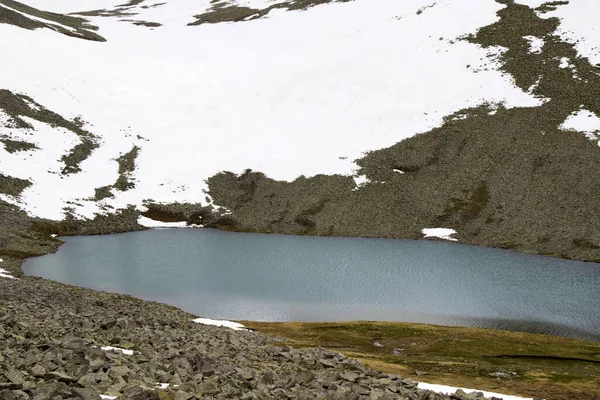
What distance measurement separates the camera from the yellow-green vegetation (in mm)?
35281

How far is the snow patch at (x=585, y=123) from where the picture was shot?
343 feet

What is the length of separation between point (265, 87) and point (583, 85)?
7255 centimetres

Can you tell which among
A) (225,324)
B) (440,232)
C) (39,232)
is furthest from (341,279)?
(39,232)

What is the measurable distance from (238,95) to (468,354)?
10784 cm

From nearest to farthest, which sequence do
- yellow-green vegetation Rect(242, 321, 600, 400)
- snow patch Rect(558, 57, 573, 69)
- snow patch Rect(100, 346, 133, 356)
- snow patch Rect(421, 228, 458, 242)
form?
1. snow patch Rect(100, 346, 133, 356)
2. yellow-green vegetation Rect(242, 321, 600, 400)
3. snow patch Rect(421, 228, 458, 242)
4. snow patch Rect(558, 57, 573, 69)

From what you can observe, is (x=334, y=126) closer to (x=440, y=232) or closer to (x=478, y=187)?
(x=478, y=187)

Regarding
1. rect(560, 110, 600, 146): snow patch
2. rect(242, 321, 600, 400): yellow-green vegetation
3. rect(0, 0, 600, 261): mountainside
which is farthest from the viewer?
rect(560, 110, 600, 146): snow patch

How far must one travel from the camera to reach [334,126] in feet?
418

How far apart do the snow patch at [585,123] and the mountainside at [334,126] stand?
36cm

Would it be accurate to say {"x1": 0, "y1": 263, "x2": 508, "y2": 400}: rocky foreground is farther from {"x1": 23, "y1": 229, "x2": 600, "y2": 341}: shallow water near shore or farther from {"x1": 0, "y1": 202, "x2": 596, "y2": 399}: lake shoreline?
{"x1": 23, "y1": 229, "x2": 600, "y2": 341}: shallow water near shore

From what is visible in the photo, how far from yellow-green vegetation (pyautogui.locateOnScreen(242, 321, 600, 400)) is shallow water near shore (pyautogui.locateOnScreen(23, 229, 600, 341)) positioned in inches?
183

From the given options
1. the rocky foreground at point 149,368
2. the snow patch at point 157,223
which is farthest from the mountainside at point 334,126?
the rocky foreground at point 149,368

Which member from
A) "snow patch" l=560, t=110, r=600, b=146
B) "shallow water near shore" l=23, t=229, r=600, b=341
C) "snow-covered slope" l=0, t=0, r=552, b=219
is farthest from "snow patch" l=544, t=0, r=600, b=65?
"shallow water near shore" l=23, t=229, r=600, b=341

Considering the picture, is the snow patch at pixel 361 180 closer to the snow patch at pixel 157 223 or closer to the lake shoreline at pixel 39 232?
the snow patch at pixel 157 223
